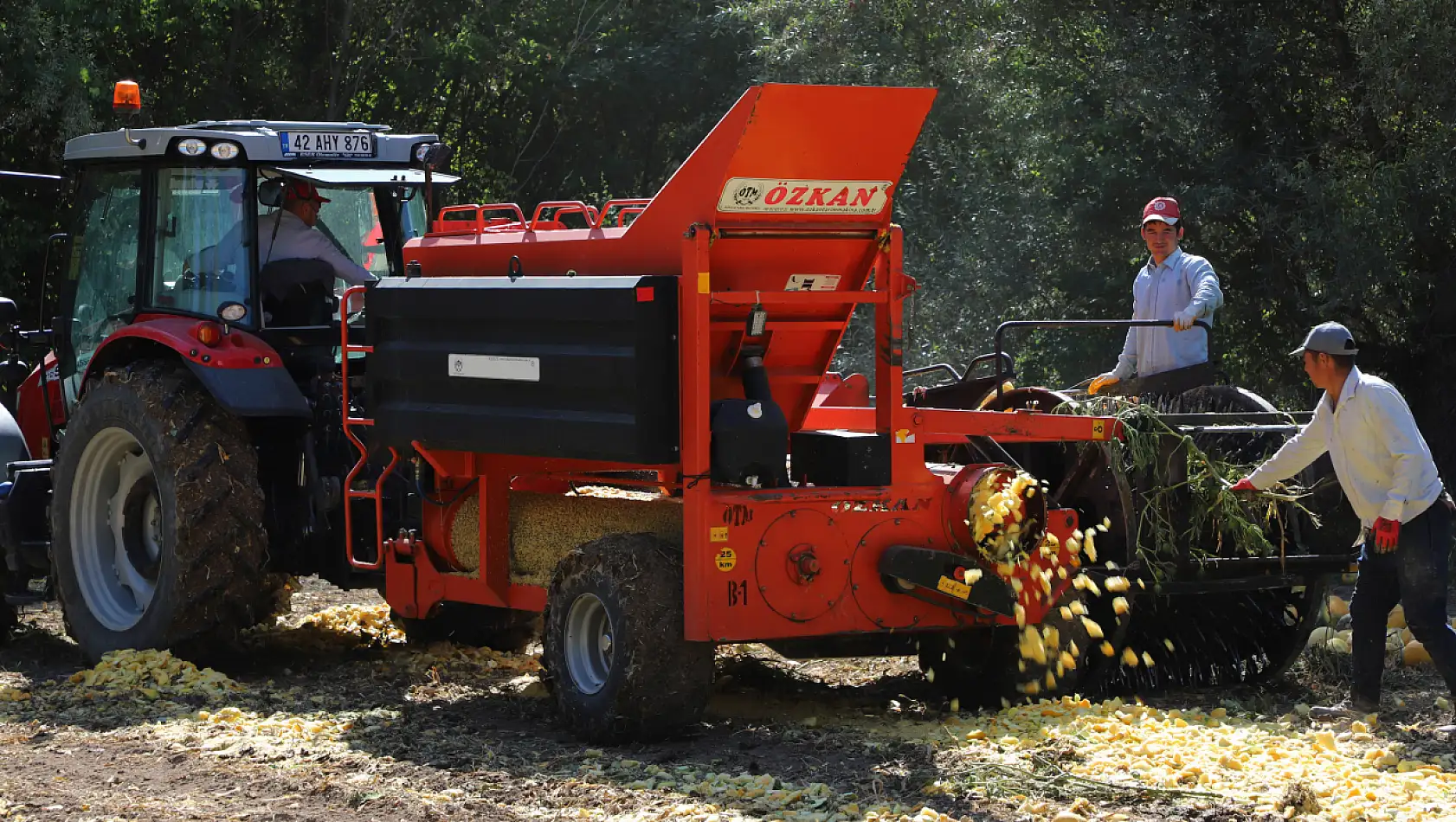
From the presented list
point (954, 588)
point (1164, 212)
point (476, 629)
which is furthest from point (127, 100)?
point (1164, 212)

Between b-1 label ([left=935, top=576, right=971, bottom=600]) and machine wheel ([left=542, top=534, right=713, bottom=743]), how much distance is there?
3.09ft

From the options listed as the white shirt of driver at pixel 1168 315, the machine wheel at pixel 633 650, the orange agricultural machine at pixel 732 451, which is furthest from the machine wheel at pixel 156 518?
the white shirt of driver at pixel 1168 315

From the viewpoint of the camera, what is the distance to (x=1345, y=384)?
23.9 ft

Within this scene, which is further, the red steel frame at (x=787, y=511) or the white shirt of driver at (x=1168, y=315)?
the white shirt of driver at (x=1168, y=315)

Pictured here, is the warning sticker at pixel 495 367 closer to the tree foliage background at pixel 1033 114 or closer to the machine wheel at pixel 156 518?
the machine wheel at pixel 156 518

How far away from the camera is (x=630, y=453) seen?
652cm

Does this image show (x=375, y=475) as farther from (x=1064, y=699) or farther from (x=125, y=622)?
(x=1064, y=699)

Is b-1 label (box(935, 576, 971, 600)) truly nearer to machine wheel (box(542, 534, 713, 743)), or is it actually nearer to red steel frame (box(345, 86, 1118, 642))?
red steel frame (box(345, 86, 1118, 642))

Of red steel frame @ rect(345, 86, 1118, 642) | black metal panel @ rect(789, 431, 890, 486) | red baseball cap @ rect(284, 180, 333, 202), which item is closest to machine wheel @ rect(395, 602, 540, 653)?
red steel frame @ rect(345, 86, 1118, 642)

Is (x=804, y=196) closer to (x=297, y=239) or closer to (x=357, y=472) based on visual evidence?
(x=357, y=472)

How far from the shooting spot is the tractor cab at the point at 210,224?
336 inches

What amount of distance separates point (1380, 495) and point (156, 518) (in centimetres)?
574

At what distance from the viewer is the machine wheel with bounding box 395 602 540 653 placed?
30.5ft

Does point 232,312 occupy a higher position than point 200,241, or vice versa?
point 200,241
